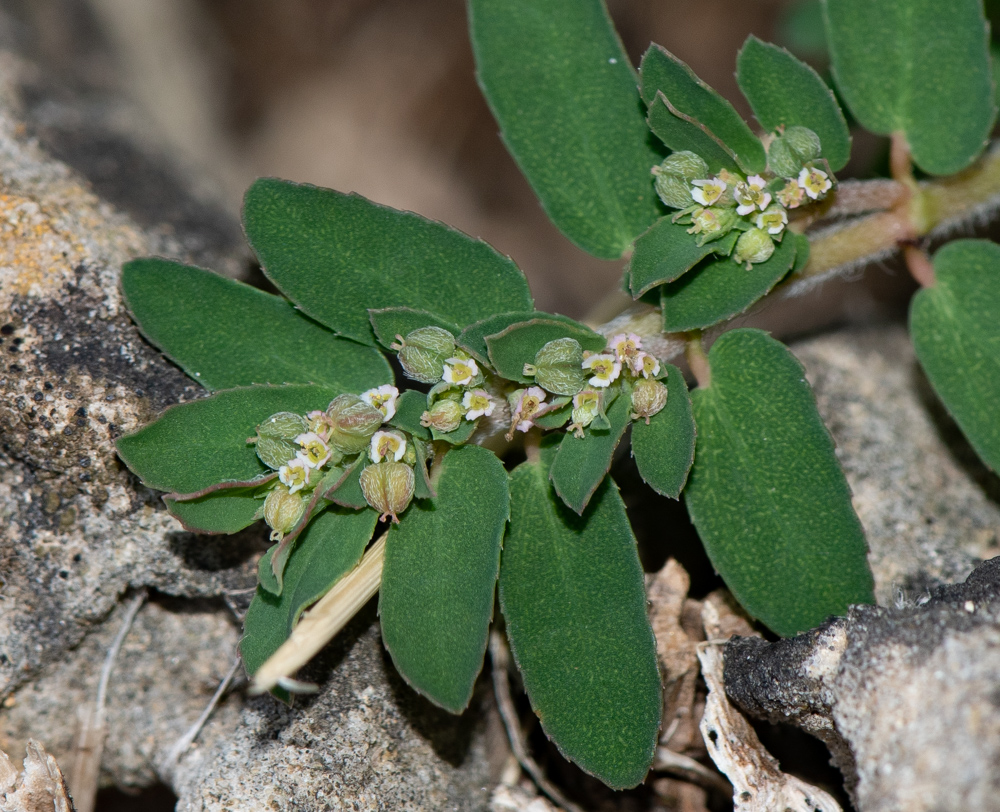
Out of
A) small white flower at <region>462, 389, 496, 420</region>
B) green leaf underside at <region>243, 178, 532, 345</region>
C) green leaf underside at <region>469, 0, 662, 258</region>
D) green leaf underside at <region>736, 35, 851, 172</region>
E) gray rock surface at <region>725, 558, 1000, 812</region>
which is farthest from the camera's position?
green leaf underside at <region>469, 0, 662, 258</region>

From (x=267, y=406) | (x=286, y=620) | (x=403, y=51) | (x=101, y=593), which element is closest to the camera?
(x=286, y=620)

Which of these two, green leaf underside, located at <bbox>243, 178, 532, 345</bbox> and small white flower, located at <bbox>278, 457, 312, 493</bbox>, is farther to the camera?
green leaf underside, located at <bbox>243, 178, 532, 345</bbox>

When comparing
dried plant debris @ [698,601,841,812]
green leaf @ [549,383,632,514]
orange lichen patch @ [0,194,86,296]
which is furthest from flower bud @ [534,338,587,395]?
orange lichen patch @ [0,194,86,296]

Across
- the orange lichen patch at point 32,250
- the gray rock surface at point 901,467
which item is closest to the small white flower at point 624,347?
the gray rock surface at point 901,467

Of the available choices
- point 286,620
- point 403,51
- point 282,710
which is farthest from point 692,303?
point 403,51

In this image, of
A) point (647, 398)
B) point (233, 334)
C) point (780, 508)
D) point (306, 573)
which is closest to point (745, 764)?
point (780, 508)

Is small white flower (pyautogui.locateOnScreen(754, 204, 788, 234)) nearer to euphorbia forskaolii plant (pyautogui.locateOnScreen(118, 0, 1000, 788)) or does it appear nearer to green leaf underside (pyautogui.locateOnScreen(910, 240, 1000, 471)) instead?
euphorbia forskaolii plant (pyautogui.locateOnScreen(118, 0, 1000, 788))

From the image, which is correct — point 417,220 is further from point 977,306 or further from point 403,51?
point 403,51
